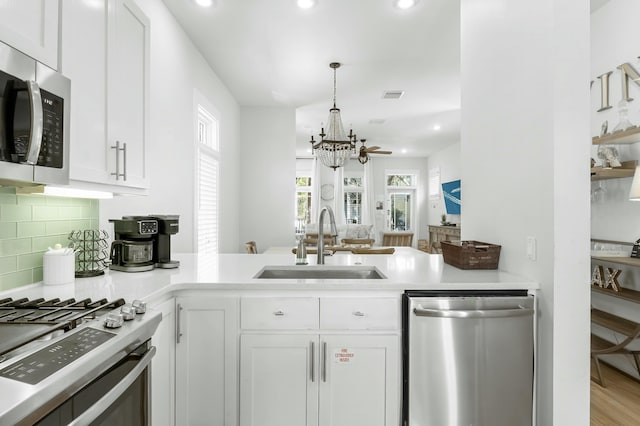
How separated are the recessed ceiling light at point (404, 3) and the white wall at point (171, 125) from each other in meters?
1.88

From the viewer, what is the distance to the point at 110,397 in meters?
0.91

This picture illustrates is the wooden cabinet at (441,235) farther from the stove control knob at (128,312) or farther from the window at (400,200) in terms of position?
the stove control knob at (128,312)

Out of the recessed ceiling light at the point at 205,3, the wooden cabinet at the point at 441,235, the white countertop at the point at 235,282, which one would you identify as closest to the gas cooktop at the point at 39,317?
the white countertop at the point at 235,282

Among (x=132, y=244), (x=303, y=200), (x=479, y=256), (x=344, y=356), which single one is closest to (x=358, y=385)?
(x=344, y=356)

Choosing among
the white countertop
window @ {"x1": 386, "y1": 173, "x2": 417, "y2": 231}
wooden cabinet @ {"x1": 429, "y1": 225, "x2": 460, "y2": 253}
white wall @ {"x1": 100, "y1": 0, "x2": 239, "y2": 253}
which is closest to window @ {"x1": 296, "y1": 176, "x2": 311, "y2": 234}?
window @ {"x1": 386, "y1": 173, "x2": 417, "y2": 231}

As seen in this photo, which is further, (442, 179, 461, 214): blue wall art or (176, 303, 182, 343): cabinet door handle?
(442, 179, 461, 214): blue wall art

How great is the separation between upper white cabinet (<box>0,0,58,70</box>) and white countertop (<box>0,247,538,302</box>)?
87 cm

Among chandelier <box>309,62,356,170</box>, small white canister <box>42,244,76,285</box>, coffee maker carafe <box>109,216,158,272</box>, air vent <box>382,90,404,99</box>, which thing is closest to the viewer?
small white canister <box>42,244,76,285</box>

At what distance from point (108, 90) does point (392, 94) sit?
13.8ft

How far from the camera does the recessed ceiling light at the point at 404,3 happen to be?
2.82m

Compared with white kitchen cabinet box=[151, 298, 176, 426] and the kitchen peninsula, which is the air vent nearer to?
the kitchen peninsula

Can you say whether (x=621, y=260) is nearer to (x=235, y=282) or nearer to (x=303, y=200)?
(x=235, y=282)

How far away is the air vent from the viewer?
4.96 m

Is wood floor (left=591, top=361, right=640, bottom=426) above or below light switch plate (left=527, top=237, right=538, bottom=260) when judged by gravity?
below
